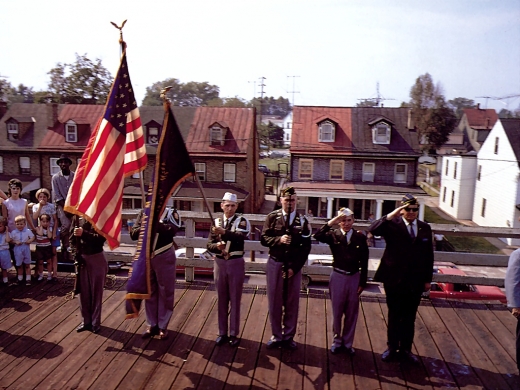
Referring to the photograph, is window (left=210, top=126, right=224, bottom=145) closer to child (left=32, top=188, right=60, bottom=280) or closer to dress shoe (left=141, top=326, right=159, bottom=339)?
child (left=32, top=188, right=60, bottom=280)

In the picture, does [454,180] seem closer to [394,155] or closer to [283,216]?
[394,155]

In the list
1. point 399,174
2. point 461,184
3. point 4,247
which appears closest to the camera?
point 4,247

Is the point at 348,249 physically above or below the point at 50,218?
above

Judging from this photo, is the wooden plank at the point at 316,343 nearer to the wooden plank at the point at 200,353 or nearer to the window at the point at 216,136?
the wooden plank at the point at 200,353

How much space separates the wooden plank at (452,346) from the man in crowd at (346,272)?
1084 millimetres

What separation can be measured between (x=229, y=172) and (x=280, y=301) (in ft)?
77.4

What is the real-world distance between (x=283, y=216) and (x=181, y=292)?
2.64m

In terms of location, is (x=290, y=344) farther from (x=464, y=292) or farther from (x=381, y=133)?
(x=381, y=133)

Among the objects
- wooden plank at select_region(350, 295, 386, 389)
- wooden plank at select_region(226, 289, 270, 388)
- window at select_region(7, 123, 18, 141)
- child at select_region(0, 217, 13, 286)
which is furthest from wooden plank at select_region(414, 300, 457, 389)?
window at select_region(7, 123, 18, 141)

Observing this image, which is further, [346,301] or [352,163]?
[352,163]

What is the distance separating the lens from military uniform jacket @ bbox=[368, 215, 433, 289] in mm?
5266

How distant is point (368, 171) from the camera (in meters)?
29.4

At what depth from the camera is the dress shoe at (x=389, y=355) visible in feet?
17.5

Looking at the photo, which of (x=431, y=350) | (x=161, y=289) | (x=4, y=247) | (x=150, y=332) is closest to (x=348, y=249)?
(x=431, y=350)
